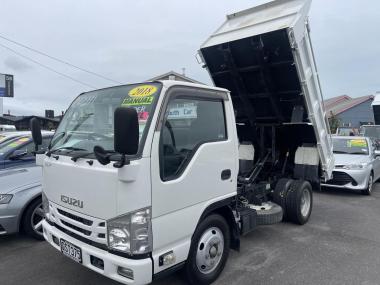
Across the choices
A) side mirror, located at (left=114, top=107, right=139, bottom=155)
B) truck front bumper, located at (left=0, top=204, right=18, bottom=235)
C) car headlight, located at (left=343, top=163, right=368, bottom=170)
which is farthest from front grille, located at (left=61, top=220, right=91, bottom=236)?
car headlight, located at (left=343, top=163, right=368, bottom=170)

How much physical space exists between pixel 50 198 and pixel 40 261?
133 cm

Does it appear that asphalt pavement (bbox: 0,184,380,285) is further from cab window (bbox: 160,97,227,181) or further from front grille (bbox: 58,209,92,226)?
cab window (bbox: 160,97,227,181)

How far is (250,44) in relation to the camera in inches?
193

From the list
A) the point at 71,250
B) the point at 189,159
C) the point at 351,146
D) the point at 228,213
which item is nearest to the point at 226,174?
the point at 228,213

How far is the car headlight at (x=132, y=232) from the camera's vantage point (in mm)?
2699

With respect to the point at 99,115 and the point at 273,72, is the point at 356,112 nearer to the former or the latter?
the point at 273,72

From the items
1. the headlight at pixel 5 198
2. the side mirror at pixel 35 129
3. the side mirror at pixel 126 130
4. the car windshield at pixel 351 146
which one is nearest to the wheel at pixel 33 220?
the headlight at pixel 5 198

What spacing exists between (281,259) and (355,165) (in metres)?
5.08

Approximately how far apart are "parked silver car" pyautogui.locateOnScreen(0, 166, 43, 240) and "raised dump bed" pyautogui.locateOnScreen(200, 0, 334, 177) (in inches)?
139

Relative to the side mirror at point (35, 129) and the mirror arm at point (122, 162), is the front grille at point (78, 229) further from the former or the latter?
the side mirror at point (35, 129)

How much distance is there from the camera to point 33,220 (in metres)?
4.87

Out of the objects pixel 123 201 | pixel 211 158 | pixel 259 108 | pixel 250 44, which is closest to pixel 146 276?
pixel 123 201

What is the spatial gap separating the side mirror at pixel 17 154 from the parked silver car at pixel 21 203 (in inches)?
40.4

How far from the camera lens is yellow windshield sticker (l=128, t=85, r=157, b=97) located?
3088 millimetres
